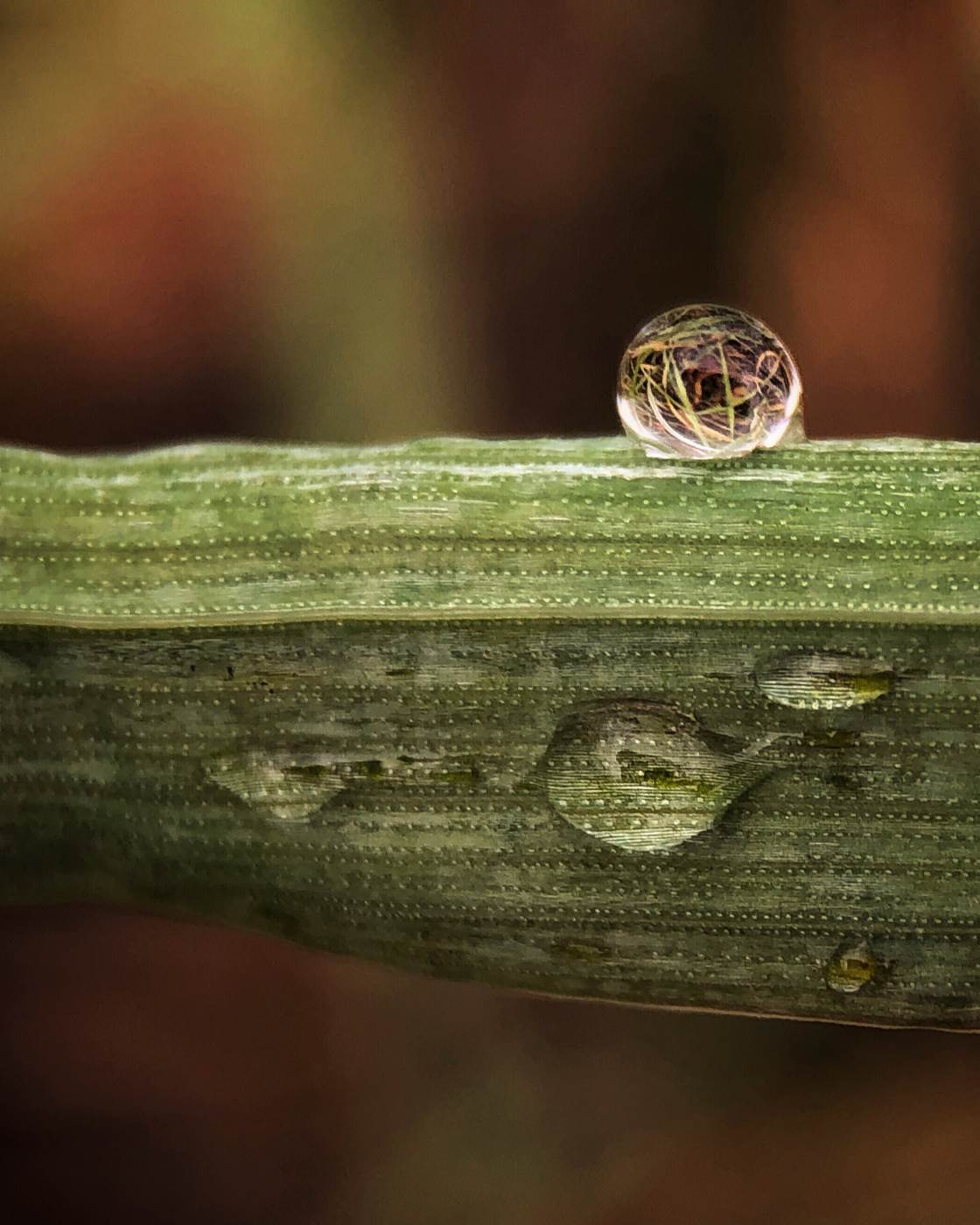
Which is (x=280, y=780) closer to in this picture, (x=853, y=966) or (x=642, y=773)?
(x=642, y=773)

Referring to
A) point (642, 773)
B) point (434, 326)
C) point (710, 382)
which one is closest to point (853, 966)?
point (642, 773)

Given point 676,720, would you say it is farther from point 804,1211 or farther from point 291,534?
point 804,1211

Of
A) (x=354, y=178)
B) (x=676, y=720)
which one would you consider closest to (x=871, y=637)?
(x=676, y=720)

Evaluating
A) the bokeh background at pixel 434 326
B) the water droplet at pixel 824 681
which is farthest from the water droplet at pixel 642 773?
the bokeh background at pixel 434 326

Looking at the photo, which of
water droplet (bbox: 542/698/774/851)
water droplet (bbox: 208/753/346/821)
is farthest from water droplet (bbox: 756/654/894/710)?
water droplet (bbox: 208/753/346/821)

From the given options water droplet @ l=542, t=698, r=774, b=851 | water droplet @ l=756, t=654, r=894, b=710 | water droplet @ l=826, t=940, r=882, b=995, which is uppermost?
water droplet @ l=756, t=654, r=894, b=710

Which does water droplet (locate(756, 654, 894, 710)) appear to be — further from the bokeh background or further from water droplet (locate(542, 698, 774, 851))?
the bokeh background

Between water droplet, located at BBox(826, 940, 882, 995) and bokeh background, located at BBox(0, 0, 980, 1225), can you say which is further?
bokeh background, located at BBox(0, 0, 980, 1225)
